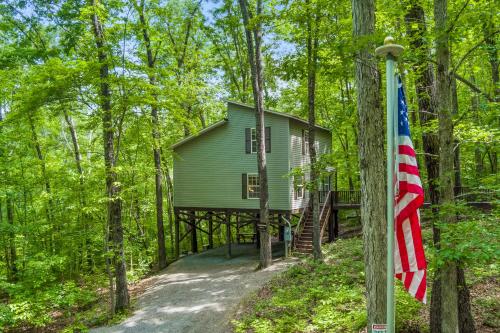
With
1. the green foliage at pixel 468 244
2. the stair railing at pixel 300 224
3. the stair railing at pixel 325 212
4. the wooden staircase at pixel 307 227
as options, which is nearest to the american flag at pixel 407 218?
the green foliage at pixel 468 244

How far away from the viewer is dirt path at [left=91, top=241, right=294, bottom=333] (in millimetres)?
10180

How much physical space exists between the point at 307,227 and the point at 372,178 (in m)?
13.9

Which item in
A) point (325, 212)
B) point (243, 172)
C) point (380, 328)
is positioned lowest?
point (380, 328)

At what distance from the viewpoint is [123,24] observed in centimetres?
1194

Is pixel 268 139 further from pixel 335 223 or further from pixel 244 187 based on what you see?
pixel 335 223

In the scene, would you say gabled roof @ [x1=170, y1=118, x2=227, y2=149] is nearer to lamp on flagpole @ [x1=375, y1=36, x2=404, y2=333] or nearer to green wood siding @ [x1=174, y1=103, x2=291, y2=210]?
green wood siding @ [x1=174, y1=103, x2=291, y2=210]

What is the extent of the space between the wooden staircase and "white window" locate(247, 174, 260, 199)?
269 centimetres

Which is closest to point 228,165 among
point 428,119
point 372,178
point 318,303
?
point 318,303

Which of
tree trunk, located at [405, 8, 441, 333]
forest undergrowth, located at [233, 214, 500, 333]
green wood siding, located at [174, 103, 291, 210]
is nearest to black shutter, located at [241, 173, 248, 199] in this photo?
green wood siding, located at [174, 103, 291, 210]

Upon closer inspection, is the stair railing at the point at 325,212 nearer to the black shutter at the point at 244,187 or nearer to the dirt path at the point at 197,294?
the dirt path at the point at 197,294

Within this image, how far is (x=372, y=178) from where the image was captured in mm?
4203

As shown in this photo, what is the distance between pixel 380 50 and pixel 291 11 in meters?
8.23

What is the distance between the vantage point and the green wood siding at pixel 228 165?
56.0ft

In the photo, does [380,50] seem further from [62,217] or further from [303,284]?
[62,217]
